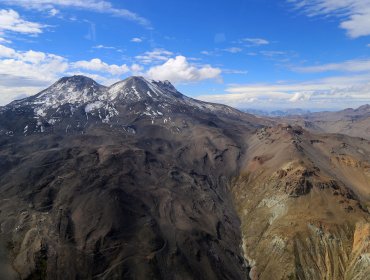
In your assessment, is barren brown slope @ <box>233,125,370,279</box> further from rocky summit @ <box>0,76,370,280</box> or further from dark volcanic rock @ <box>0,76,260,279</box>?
dark volcanic rock @ <box>0,76,260,279</box>

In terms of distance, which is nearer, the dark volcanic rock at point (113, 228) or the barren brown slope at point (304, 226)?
the barren brown slope at point (304, 226)

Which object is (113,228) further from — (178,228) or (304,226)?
(304,226)

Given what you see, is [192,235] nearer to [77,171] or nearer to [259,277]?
[259,277]

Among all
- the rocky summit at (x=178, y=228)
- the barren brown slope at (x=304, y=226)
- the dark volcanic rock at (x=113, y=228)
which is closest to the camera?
the barren brown slope at (x=304, y=226)

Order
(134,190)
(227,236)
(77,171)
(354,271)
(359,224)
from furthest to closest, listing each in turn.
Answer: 1. (77,171)
2. (134,190)
3. (227,236)
4. (359,224)
5. (354,271)

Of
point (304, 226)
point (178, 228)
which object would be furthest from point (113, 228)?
point (304, 226)

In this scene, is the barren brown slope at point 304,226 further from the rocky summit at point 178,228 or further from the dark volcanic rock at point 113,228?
the dark volcanic rock at point 113,228

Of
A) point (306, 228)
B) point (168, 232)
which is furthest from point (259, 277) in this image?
point (168, 232)

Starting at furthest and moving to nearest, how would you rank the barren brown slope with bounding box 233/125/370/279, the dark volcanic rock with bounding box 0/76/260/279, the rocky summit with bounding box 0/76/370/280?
1. the dark volcanic rock with bounding box 0/76/260/279
2. the rocky summit with bounding box 0/76/370/280
3. the barren brown slope with bounding box 233/125/370/279

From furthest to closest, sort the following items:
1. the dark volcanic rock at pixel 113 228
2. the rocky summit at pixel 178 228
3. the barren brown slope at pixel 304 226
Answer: the dark volcanic rock at pixel 113 228
the rocky summit at pixel 178 228
the barren brown slope at pixel 304 226

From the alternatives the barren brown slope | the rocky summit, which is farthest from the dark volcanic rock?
the barren brown slope

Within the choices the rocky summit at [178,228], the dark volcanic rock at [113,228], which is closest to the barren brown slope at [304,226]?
the rocky summit at [178,228]
